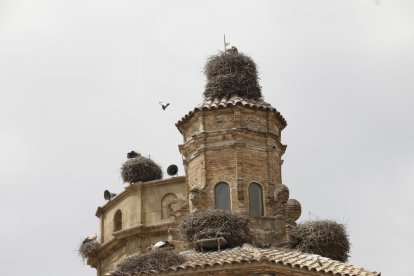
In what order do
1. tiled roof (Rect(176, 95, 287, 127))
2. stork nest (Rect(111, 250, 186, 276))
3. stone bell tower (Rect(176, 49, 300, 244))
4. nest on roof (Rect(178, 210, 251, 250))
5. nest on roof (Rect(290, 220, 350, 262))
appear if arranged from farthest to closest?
tiled roof (Rect(176, 95, 287, 127)), stone bell tower (Rect(176, 49, 300, 244)), nest on roof (Rect(290, 220, 350, 262)), nest on roof (Rect(178, 210, 251, 250)), stork nest (Rect(111, 250, 186, 276))

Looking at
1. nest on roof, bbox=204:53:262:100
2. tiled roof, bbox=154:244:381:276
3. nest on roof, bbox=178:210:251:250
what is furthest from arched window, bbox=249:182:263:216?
nest on roof, bbox=204:53:262:100

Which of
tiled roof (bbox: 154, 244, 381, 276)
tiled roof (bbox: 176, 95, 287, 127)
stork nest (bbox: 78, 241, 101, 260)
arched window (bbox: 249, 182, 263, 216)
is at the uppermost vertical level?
tiled roof (bbox: 176, 95, 287, 127)

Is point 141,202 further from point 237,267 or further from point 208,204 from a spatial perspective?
point 237,267

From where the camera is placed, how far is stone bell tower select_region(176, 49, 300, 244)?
23.5m

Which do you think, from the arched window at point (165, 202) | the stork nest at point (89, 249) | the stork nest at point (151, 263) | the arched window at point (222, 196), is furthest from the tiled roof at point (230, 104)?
the stork nest at point (89, 249)

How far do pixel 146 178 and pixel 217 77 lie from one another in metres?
9.81

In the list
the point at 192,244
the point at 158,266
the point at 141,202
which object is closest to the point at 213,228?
the point at 192,244

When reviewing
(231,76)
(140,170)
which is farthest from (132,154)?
(231,76)

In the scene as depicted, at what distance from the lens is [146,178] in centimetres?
3447

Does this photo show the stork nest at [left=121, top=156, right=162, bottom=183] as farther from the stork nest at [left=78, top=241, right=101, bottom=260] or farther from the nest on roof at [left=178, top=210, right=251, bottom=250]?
the nest on roof at [left=178, top=210, right=251, bottom=250]

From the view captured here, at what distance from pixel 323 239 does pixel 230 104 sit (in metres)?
3.99

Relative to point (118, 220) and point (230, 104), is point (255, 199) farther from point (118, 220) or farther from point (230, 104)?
point (118, 220)

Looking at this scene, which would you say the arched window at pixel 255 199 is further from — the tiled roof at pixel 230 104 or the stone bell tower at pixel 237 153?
the tiled roof at pixel 230 104

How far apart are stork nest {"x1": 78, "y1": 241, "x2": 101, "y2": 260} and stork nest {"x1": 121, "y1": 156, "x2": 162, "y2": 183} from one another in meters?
2.43
